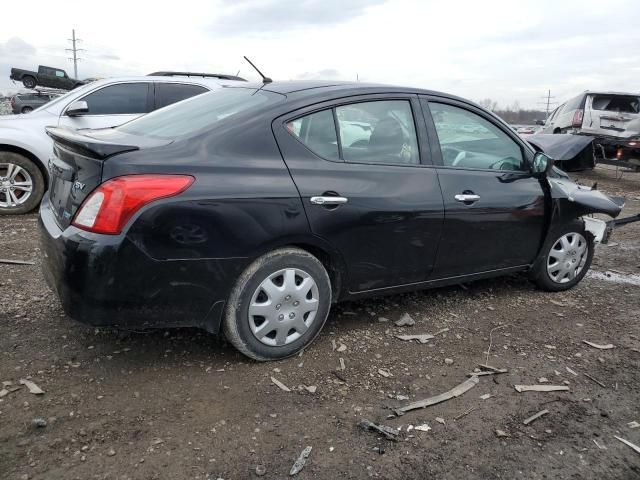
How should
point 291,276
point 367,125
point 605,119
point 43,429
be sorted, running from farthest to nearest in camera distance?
1. point 605,119
2. point 367,125
3. point 291,276
4. point 43,429

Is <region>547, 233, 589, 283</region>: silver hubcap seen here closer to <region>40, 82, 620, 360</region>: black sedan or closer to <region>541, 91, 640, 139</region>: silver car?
<region>40, 82, 620, 360</region>: black sedan

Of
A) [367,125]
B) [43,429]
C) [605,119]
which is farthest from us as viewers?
[605,119]

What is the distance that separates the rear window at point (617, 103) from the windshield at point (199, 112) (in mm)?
11843

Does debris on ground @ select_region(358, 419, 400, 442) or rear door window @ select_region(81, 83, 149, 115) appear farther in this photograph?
rear door window @ select_region(81, 83, 149, 115)

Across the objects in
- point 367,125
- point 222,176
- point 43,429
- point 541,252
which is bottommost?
point 43,429

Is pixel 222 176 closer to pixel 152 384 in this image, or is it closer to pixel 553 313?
pixel 152 384

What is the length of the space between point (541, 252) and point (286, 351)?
237 cm

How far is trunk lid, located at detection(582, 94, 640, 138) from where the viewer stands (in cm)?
1208

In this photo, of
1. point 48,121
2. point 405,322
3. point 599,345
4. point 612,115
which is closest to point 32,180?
point 48,121

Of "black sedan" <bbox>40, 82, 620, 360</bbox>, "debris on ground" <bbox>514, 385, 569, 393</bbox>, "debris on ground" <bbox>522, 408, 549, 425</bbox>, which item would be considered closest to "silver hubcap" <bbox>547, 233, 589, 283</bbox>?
"black sedan" <bbox>40, 82, 620, 360</bbox>

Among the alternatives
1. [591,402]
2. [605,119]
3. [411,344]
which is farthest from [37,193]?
[605,119]

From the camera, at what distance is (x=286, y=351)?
10.4ft

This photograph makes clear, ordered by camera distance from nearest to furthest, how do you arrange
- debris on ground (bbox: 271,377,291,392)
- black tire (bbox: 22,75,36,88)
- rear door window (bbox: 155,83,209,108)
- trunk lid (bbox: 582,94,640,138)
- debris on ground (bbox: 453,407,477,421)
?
debris on ground (bbox: 453,407,477,421)
debris on ground (bbox: 271,377,291,392)
rear door window (bbox: 155,83,209,108)
trunk lid (bbox: 582,94,640,138)
black tire (bbox: 22,75,36,88)

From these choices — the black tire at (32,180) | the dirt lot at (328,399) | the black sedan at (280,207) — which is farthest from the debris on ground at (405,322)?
the black tire at (32,180)
